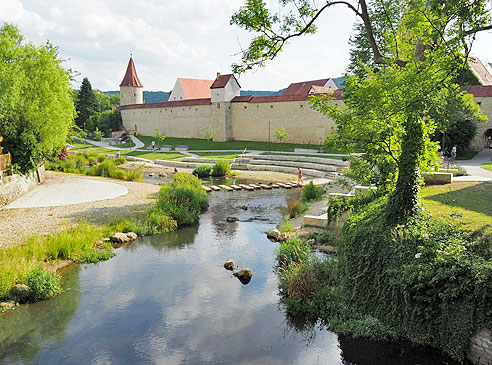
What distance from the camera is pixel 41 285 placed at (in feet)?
24.6

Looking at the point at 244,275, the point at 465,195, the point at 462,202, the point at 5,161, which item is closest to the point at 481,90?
the point at 465,195

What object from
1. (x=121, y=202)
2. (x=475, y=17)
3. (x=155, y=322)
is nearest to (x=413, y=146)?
(x=475, y=17)

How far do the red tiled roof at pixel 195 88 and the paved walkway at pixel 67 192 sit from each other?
36971 millimetres

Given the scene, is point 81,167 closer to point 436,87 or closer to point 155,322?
point 155,322

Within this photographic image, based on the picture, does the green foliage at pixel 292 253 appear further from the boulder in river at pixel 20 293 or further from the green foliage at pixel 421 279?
the boulder in river at pixel 20 293

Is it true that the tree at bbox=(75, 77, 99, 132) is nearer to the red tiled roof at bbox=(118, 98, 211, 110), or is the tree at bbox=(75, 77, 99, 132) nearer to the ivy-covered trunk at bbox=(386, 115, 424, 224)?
the red tiled roof at bbox=(118, 98, 211, 110)

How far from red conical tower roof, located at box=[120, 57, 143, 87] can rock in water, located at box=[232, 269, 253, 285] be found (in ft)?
169

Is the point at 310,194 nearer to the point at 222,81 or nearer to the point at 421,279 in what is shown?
the point at 421,279

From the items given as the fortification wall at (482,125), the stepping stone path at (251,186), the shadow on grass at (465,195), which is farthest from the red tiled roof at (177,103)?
the shadow on grass at (465,195)

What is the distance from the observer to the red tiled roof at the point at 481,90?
2580cm

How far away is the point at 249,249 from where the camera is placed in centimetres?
1053

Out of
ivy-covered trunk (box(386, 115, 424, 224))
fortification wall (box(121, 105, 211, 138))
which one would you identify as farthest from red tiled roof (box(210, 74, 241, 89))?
ivy-covered trunk (box(386, 115, 424, 224))

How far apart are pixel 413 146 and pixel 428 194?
282cm

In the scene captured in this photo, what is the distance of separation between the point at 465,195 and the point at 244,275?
5.81 m
